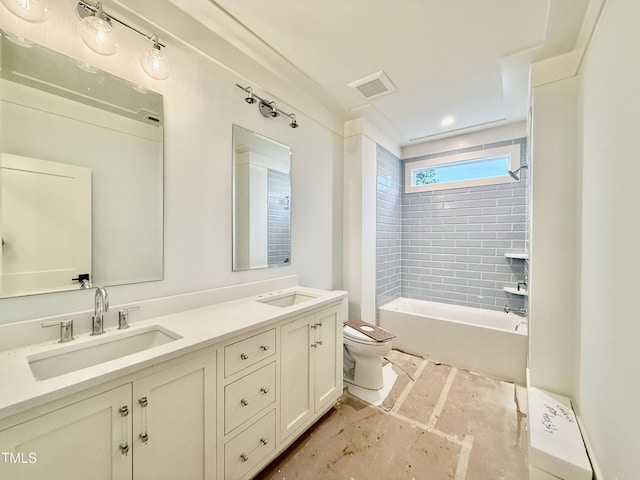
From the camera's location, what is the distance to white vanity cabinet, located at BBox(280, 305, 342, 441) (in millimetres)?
1514

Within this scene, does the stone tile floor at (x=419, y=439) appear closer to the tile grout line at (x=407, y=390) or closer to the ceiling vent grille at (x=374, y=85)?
the tile grout line at (x=407, y=390)

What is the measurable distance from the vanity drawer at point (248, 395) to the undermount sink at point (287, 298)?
1.86 ft

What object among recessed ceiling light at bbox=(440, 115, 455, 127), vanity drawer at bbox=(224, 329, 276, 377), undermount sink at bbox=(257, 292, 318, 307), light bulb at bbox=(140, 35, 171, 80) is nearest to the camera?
vanity drawer at bbox=(224, 329, 276, 377)

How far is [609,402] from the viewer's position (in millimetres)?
1080

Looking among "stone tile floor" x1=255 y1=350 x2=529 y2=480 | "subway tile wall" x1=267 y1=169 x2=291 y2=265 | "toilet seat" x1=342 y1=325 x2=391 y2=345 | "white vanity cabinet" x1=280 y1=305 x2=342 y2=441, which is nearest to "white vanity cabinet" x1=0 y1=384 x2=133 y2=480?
"white vanity cabinet" x1=280 y1=305 x2=342 y2=441

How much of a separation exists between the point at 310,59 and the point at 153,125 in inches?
47.8

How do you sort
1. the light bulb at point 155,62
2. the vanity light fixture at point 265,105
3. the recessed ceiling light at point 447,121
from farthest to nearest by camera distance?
the recessed ceiling light at point 447,121 < the vanity light fixture at point 265,105 < the light bulb at point 155,62

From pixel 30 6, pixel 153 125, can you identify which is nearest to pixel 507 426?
pixel 153 125

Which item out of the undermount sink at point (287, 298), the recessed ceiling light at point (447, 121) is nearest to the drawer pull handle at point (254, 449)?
the undermount sink at point (287, 298)

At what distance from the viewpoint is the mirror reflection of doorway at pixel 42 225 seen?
3.26 ft

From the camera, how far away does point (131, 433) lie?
2.94 feet

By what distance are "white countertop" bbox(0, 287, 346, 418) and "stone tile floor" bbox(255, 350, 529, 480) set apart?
89 cm

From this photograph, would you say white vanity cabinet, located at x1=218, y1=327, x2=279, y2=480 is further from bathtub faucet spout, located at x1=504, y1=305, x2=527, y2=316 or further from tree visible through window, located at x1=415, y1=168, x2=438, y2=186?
tree visible through window, located at x1=415, y1=168, x2=438, y2=186

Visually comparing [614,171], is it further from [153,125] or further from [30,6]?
[30,6]
